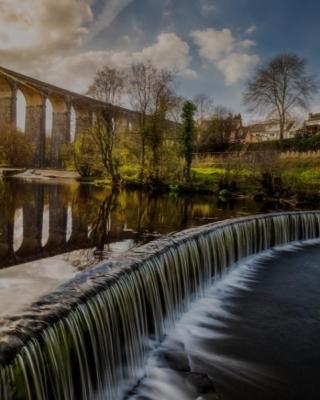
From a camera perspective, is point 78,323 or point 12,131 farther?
point 12,131

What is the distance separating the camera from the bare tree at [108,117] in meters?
28.1

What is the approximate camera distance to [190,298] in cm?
653

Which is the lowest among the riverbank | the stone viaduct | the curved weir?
the curved weir

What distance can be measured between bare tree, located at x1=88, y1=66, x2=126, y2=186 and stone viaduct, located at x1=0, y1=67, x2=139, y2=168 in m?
4.58

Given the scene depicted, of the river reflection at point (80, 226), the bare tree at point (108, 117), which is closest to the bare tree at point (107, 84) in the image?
the bare tree at point (108, 117)

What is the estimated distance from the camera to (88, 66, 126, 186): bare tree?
92.1 ft

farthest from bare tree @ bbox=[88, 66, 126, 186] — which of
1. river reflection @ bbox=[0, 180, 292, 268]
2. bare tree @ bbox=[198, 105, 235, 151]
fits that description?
bare tree @ bbox=[198, 105, 235, 151]

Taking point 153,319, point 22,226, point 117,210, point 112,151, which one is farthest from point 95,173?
point 153,319

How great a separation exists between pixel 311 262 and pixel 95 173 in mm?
28240

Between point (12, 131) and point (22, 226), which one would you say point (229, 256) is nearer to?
point (22, 226)

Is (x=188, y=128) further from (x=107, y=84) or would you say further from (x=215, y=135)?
(x=215, y=135)

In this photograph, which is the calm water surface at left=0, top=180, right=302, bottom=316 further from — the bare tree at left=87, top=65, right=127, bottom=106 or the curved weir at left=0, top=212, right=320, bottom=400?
the bare tree at left=87, top=65, right=127, bottom=106

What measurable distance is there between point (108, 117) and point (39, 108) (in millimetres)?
23519

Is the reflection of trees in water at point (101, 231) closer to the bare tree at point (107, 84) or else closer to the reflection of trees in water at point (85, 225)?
the reflection of trees in water at point (85, 225)
